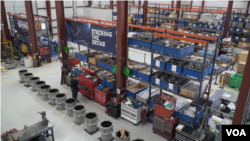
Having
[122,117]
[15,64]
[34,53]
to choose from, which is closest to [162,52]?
[122,117]

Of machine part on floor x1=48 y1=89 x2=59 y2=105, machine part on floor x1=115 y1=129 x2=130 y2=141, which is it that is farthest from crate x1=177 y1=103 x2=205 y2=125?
machine part on floor x1=48 y1=89 x2=59 y2=105

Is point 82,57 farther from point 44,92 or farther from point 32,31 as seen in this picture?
point 32,31

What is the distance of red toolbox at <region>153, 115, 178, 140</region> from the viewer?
762 centimetres

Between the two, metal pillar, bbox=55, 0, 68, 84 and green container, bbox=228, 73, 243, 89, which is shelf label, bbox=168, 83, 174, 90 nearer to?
green container, bbox=228, 73, 243, 89

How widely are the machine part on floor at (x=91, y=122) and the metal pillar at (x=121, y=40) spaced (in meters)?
1.82

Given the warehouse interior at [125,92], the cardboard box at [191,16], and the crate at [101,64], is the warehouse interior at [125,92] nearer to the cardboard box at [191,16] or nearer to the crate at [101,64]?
the crate at [101,64]

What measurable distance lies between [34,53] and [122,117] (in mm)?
9866

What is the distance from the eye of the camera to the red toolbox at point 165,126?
7.62m

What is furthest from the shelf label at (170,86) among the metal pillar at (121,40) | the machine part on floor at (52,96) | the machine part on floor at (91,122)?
the machine part on floor at (52,96)

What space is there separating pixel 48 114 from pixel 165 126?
569 centimetres

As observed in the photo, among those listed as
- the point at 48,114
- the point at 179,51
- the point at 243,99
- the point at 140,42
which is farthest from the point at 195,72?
the point at 48,114

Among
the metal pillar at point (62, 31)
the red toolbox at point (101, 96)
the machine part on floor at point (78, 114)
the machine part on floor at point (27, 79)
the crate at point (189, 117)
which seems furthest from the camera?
the machine part on floor at point (27, 79)

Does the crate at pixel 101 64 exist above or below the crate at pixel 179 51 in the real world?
below

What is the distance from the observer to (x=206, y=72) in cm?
728
